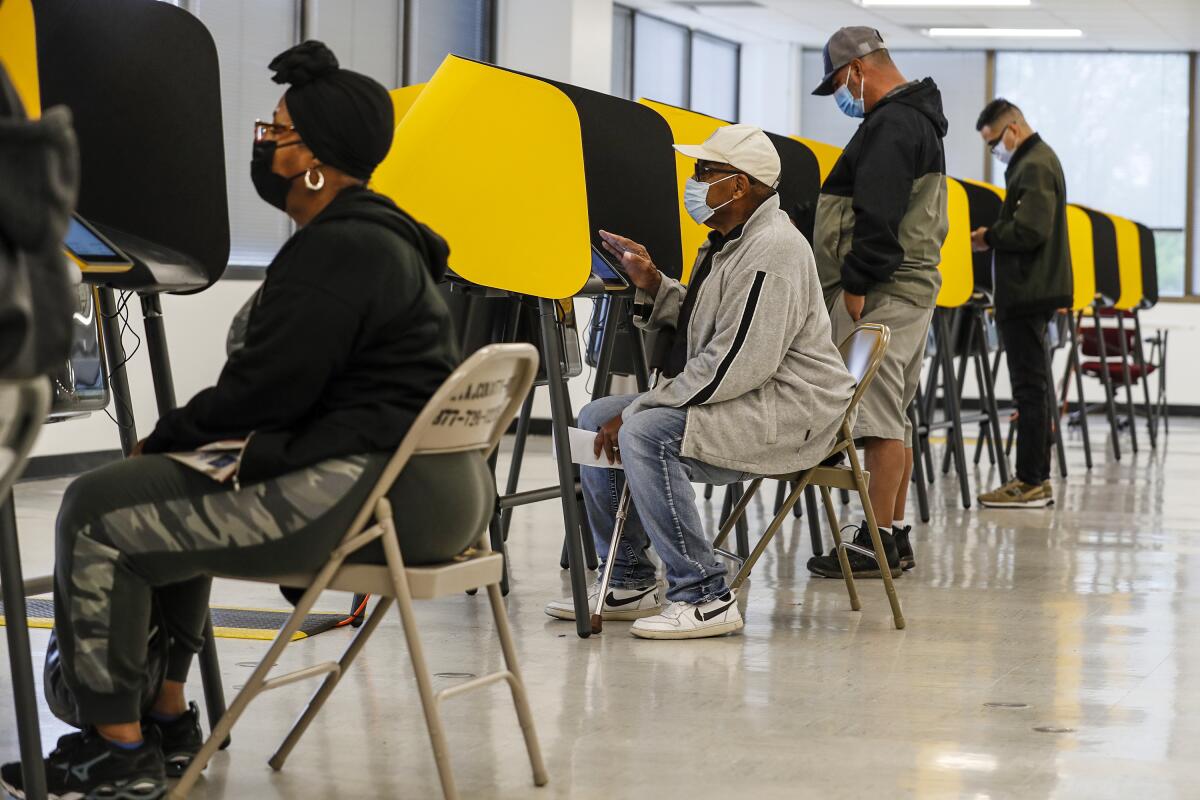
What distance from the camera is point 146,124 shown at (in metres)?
2.62

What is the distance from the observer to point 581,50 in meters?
9.05

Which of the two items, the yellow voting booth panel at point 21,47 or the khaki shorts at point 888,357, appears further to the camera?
the khaki shorts at point 888,357

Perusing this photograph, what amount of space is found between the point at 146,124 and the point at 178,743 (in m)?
1.04

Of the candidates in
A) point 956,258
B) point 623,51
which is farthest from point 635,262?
point 623,51

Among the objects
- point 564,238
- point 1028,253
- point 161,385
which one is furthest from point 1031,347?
point 161,385

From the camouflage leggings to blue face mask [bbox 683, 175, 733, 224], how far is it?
5.40ft

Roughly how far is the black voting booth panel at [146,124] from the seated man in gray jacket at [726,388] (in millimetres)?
1114

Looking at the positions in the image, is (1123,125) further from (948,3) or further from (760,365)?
(760,365)

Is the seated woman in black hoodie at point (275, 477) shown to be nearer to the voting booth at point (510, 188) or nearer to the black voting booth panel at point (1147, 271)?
the voting booth at point (510, 188)

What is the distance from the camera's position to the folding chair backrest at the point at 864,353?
11.8 feet

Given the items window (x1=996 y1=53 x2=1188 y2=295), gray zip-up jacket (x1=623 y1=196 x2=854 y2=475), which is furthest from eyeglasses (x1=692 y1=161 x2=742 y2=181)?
window (x1=996 y1=53 x2=1188 y2=295)

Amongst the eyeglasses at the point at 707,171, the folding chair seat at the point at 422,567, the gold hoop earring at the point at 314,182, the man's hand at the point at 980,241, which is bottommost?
the folding chair seat at the point at 422,567

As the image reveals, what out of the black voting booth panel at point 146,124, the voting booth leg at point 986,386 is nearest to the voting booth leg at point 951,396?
the voting booth leg at point 986,386

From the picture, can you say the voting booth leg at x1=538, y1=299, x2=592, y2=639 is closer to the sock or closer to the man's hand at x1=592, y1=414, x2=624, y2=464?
the man's hand at x1=592, y1=414, x2=624, y2=464
